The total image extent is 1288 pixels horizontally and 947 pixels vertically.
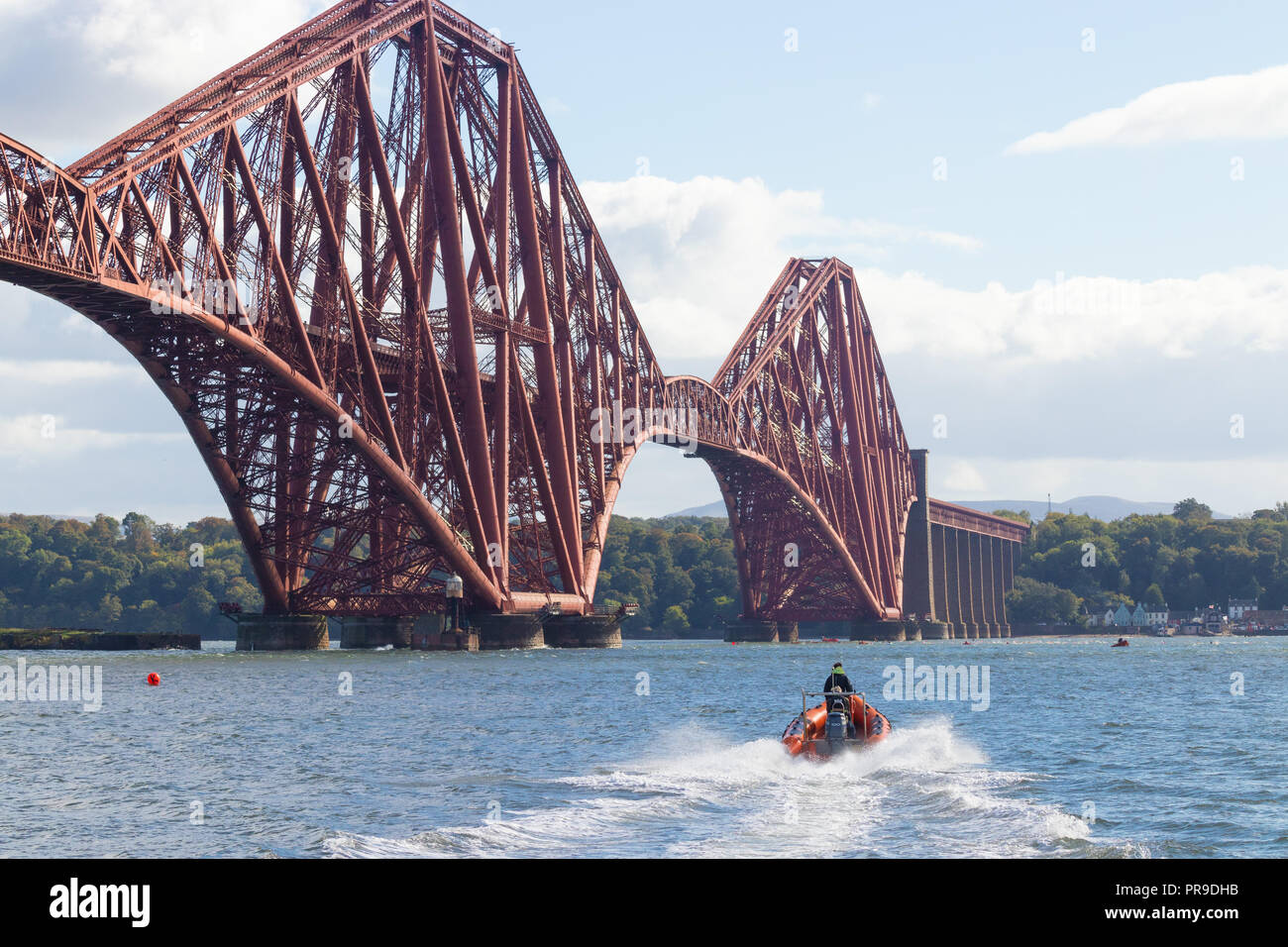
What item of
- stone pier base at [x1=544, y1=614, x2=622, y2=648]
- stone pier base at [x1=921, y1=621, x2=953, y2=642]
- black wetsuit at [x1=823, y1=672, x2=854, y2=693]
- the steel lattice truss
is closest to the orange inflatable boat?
black wetsuit at [x1=823, y1=672, x2=854, y2=693]

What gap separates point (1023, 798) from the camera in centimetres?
2839

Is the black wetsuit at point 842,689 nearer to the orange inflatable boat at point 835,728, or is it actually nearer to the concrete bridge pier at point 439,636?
the orange inflatable boat at point 835,728

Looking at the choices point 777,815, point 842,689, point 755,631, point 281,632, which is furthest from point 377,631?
point 755,631

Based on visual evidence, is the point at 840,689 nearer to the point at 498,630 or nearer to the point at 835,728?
the point at 835,728

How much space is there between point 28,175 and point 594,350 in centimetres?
5438

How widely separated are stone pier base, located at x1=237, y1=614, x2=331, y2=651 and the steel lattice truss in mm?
1282

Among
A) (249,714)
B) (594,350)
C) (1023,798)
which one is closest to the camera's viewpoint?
(1023,798)

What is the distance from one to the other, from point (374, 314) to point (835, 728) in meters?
53.3

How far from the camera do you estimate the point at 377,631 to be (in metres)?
93.9

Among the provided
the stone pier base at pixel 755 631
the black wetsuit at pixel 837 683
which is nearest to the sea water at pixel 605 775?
the black wetsuit at pixel 837 683

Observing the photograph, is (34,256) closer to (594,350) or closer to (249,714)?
(249,714)

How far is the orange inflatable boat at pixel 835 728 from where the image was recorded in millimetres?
33156
